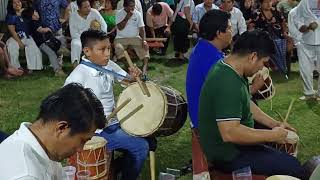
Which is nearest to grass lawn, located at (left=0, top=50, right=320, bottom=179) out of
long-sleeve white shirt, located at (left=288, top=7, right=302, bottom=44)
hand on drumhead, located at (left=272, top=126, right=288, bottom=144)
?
long-sleeve white shirt, located at (left=288, top=7, right=302, bottom=44)

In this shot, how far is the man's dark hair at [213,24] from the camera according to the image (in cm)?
497

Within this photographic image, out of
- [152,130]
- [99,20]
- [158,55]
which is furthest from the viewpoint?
[158,55]

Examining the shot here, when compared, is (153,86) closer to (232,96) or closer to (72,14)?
(232,96)

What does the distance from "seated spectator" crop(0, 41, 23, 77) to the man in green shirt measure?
20.4 feet

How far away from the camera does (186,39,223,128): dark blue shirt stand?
16.2 ft

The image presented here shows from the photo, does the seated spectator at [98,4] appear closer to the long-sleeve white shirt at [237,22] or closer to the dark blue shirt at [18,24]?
the dark blue shirt at [18,24]

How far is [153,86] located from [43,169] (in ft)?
8.30

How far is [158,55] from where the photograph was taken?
11.5 metres

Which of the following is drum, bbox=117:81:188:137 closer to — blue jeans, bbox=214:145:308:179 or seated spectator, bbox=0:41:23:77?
blue jeans, bbox=214:145:308:179

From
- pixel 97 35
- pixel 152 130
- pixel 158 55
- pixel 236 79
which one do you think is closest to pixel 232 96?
pixel 236 79

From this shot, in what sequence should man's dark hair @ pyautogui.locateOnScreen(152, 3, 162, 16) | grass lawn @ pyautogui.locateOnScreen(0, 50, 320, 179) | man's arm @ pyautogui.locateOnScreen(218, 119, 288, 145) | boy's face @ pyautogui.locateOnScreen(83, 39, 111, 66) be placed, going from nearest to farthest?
man's arm @ pyautogui.locateOnScreen(218, 119, 288, 145) → boy's face @ pyautogui.locateOnScreen(83, 39, 111, 66) → grass lawn @ pyautogui.locateOnScreen(0, 50, 320, 179) → man's dark hair @ pyautogui.locateOnScreen(152, 3, 162, 16)

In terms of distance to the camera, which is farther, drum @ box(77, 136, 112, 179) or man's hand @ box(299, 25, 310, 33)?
man's hand @ box(299, 25, 310, 33)

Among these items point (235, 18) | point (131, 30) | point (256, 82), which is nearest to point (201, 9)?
point (235, 18)

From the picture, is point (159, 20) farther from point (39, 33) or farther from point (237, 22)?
point (39, 33)
